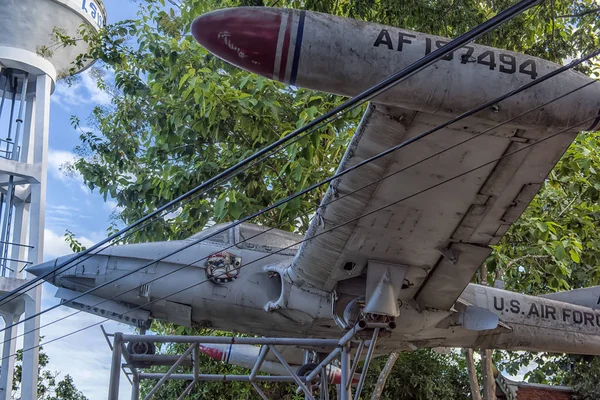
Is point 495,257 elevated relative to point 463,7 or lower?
lower

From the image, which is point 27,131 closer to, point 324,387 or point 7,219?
point 7,219

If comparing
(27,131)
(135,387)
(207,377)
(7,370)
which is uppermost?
(27,131)

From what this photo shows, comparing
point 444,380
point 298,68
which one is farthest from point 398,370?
point 298,68

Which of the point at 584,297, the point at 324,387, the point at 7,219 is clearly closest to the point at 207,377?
the point at 324,387

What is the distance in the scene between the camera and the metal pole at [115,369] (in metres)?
8.22

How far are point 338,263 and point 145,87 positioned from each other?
7.10 m

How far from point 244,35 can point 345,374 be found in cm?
542

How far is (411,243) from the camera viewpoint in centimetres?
804

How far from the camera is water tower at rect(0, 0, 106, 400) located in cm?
1772

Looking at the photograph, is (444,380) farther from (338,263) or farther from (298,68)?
(298,68)

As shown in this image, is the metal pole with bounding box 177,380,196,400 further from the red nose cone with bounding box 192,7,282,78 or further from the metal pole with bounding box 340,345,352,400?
the red nose cone with bounding box 192,7,282,78

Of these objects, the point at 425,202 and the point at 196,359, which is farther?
the point at 196,359

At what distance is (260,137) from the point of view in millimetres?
11445

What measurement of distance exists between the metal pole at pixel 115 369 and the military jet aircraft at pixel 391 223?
61 cm
